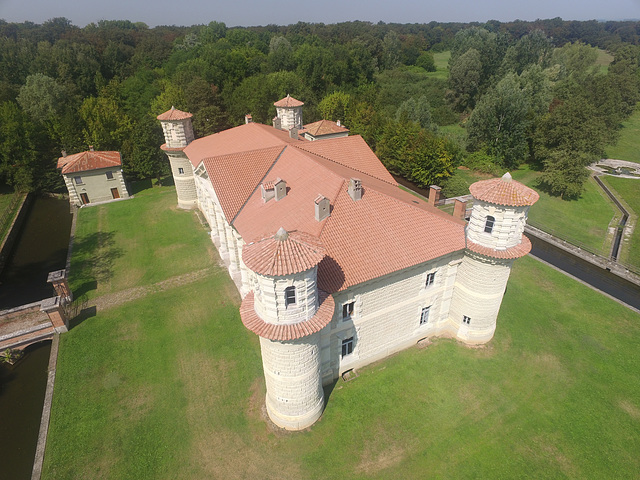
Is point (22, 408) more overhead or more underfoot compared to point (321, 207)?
more underfoot

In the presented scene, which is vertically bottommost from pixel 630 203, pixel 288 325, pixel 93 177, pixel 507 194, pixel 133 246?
pixel 630 203

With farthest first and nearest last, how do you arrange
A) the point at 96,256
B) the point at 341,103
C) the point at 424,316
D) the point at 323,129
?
the point at 341,103, the point at 323,129, the point at 96,256, the point at 424,316

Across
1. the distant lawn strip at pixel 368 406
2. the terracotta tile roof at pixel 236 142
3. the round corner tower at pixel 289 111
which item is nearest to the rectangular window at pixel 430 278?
the distant lawn strip at pixel 368 406

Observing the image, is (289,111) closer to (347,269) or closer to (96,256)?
(96,256)

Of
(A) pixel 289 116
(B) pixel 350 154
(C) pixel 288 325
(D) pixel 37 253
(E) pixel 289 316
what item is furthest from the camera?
(A) pixel 289 116

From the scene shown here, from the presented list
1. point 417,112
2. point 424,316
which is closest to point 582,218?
point 417,112

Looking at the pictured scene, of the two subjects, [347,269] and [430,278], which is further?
[430,278]

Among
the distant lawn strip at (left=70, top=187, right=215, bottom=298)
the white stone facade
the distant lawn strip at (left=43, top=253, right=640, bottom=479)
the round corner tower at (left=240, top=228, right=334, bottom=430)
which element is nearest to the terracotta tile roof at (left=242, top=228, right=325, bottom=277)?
the round corner tower at (left=240, top=228, right=334, bottom=430)
